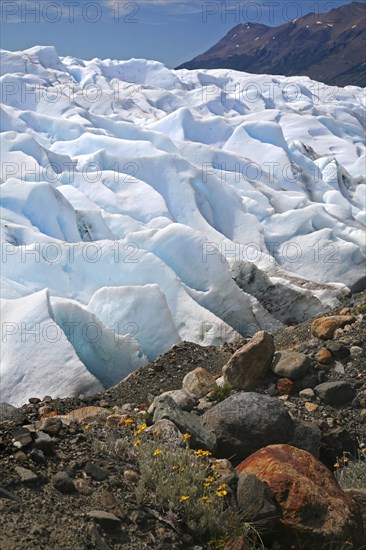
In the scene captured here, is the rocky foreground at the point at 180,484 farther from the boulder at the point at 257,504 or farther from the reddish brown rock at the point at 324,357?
the reddish brown rock at the point at 324,357

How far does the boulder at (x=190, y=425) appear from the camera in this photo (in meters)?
5.02

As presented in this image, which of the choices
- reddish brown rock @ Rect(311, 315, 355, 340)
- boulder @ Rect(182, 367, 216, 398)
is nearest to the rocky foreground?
boulder @ Rect(182, 367, 216, 398)

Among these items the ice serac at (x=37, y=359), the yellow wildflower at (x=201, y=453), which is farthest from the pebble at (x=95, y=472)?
the ice serac at (x=37, y=359)

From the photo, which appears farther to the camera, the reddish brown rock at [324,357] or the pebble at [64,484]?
the reddish brown rock at [324,357]

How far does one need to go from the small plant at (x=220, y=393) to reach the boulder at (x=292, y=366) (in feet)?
1.79

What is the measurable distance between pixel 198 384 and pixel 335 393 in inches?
57.2

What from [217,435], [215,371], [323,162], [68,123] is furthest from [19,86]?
[217,435]

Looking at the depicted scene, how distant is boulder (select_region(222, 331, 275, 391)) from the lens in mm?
7207

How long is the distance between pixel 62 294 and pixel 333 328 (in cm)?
795

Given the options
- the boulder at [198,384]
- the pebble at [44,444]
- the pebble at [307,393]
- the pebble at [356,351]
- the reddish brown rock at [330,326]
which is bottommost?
the boulder at [198,384]

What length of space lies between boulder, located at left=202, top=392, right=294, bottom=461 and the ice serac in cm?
512

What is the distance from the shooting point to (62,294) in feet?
49.4

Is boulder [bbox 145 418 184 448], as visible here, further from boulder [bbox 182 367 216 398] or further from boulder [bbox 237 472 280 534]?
boulder [bbox 182 367 216 398]

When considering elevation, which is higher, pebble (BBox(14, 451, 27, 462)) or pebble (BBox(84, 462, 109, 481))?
pebble (BBox(14, 451, 27, 462))
